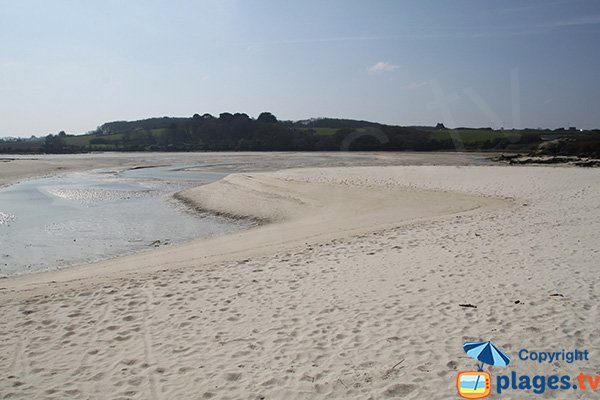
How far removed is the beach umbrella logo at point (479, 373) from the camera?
3856mm

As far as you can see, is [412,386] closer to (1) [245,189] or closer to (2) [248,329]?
(2) [248,329]

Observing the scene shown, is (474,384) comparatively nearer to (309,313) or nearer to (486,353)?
(486,353)

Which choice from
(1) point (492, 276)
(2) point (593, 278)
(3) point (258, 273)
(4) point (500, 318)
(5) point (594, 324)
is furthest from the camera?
(3) point (258, 273)

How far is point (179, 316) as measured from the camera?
5.96 m

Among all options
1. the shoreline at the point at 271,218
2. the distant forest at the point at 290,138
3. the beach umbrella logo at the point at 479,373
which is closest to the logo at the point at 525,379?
the beach umbrella logo at the point at 479,373

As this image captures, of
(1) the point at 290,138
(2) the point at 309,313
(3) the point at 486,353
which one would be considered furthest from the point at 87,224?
(1) the point at 290,138

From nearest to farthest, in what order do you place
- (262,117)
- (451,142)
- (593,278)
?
(593,278)
(451,142)
(262,117)

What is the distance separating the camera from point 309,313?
5.87 meters

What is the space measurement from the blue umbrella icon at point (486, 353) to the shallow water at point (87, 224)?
9.16m

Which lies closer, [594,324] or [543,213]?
[594,324]

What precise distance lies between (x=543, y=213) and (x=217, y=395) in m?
12.2

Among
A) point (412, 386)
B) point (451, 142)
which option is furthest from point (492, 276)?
point (451, 142)

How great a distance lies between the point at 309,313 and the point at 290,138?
262 ft

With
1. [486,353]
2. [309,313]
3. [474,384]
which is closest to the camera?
[474,384]
